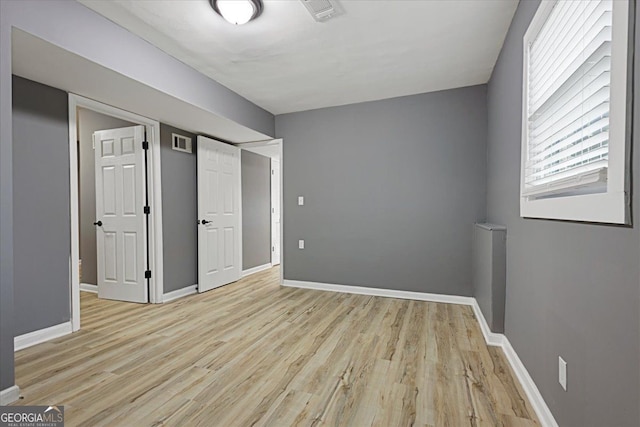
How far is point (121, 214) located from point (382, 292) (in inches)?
133

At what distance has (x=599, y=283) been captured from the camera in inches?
41.8

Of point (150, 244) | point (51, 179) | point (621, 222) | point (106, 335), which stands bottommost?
point (106, 335)

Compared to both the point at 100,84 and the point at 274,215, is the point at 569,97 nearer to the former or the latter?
the point at 100,84

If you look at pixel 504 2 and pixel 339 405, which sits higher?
pixel 504 2

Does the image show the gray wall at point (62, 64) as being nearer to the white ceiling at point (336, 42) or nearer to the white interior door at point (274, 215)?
the white ceiling at point (336, 42)

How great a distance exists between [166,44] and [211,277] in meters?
2.85

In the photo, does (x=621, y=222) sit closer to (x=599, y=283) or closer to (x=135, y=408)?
(x=599, y=283)

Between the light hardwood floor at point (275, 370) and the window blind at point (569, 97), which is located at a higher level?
the window blind at point (569, 97)

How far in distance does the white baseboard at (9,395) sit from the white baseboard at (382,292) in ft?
9.64

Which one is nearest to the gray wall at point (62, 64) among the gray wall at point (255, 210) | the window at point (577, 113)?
the gray wall at point (255, 210)

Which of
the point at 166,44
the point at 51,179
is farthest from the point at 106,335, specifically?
the point at 166,44

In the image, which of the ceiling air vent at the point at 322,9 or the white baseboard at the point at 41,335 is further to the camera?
the white baseboard at the point at 41,335

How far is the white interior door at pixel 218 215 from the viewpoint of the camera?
13.4 feet

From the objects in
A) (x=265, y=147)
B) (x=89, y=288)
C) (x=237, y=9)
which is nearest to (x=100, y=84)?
(x=237, y=9)
